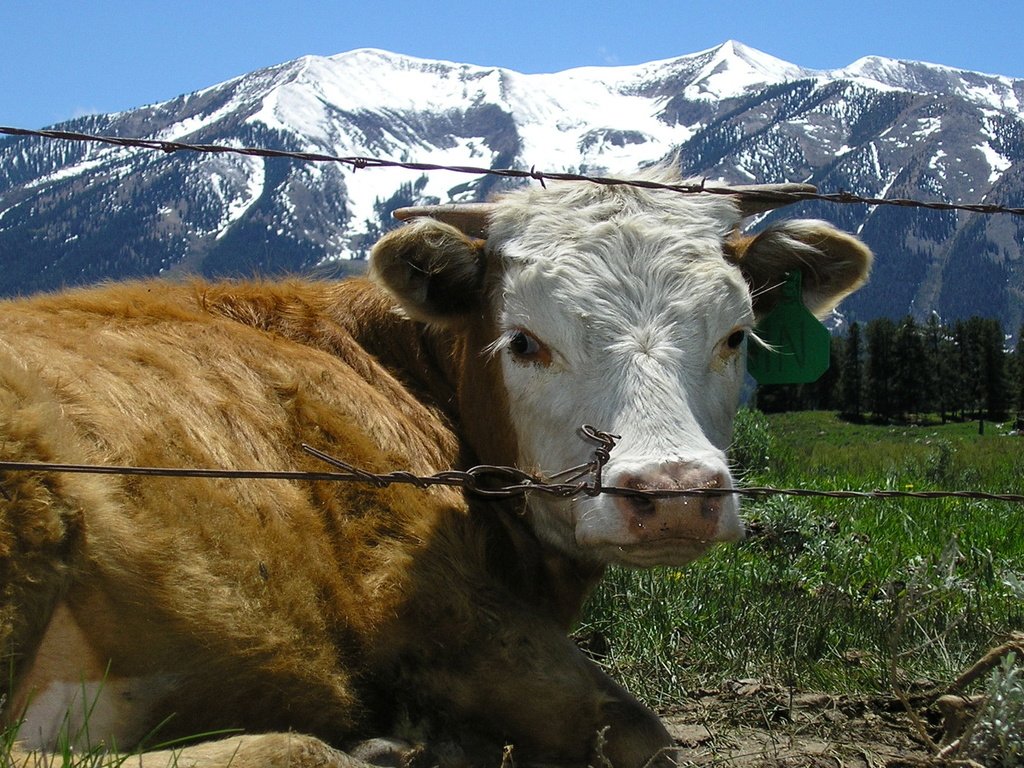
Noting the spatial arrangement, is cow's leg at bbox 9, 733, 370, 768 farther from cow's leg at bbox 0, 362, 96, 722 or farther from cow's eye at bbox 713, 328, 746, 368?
cow's eye at bbox 713, 328, 746, 368

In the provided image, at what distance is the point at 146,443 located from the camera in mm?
3816

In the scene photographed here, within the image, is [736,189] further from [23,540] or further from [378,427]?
[23,540]

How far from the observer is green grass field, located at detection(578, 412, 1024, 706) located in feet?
17.0

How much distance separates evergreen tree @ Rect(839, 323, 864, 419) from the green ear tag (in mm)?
121294

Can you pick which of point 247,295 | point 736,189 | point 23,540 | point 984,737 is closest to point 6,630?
point 23,540

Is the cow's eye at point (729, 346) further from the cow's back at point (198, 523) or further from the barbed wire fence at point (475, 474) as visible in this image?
the cow's back at point (198, 523)

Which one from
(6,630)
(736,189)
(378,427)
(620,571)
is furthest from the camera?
(620,571)

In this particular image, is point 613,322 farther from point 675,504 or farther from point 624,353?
point 675,504

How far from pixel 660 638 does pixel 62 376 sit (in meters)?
3.38

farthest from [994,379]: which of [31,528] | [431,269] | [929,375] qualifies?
[31,528]

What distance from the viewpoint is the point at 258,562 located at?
3748 mm

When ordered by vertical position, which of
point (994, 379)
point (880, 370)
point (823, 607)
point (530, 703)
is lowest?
point (994, 379)

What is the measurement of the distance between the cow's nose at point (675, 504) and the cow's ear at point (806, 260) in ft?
5.42

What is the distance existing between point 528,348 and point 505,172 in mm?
766
